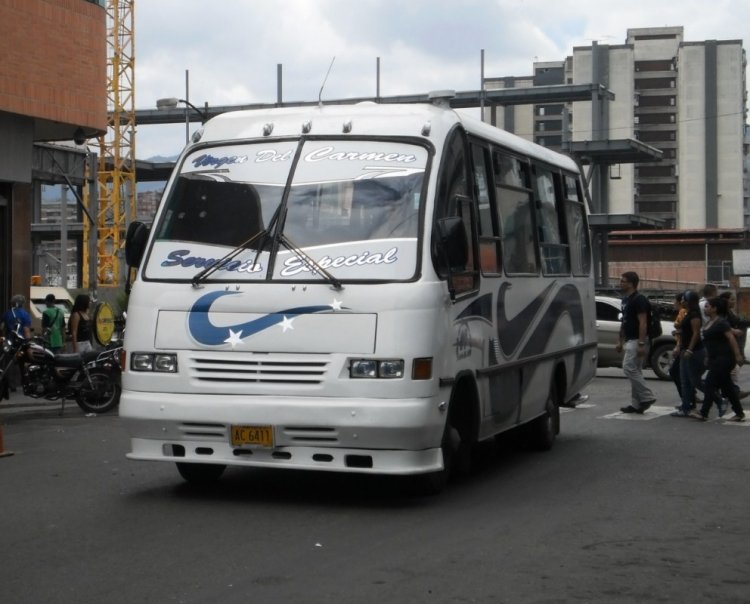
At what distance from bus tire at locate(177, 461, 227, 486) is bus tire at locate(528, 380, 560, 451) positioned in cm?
404

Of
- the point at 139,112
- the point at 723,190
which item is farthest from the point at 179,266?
the point at 723,190

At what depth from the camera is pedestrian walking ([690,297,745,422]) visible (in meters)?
16.6

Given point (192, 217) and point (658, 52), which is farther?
point (658, 52)

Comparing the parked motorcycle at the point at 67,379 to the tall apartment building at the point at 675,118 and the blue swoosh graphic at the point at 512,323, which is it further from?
the tall apartment building at the point at 675,118

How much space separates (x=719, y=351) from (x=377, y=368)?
900 centimetres


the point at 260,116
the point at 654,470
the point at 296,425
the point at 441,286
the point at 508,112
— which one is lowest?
the point at 654,470

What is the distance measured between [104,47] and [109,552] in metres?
18.3

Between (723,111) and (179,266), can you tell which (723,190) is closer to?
(723,111)

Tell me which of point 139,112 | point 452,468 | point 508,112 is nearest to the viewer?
point 452,468

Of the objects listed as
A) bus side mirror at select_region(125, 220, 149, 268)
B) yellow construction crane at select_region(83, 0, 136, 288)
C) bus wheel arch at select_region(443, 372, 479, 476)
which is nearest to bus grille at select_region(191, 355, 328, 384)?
bus side mirror at select_region(125, 220, 149, 268)

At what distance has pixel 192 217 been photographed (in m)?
9.84

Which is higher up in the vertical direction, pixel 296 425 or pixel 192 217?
pixel 192 217

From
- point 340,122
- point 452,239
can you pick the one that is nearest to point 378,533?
point 452,239

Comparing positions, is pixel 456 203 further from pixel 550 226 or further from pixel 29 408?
pixel 29 408
